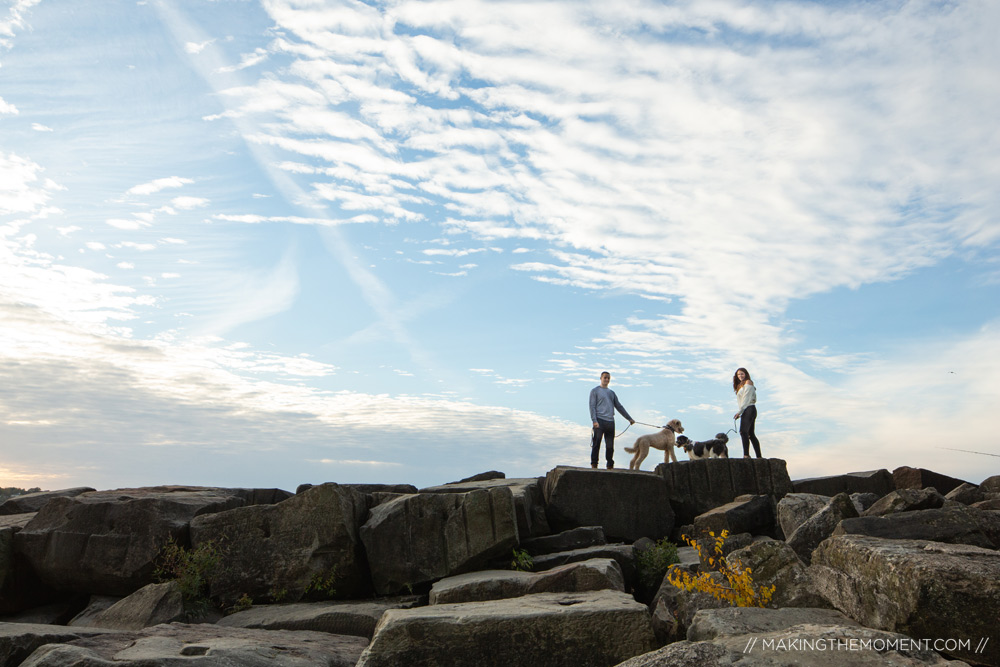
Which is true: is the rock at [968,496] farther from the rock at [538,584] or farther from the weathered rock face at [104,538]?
the weathered rock face at [104,538]

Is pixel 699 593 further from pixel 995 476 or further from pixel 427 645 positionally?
pixel 995 476

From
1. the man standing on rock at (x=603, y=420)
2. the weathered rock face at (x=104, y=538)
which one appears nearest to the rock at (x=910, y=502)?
the man standing on rock at (x=603, y=420)

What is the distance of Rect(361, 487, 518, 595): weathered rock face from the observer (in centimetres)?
861

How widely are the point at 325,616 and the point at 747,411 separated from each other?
9699 mm

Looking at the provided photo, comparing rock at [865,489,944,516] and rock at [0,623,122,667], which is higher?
rock at [865,489,944,516]

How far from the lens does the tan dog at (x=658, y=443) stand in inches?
667

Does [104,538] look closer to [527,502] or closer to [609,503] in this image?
[527,502]

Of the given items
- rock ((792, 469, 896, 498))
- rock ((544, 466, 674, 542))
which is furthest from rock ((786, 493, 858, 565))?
rock ((792, 469, 896, 498))

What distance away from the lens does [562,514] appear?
425 inches

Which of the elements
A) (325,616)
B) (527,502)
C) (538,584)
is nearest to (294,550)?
(325,616)

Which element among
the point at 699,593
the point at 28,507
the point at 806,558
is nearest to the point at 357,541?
the point at 699,593

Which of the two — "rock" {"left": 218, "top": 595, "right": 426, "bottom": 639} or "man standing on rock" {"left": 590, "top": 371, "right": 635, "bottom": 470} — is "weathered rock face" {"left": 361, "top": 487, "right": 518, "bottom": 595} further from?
"man standing on rock" {"left": 590, "top": 371, "right": 635, "bottom": 470}

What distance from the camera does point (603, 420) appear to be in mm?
14969

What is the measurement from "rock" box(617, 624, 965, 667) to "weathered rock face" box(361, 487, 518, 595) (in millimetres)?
4852
